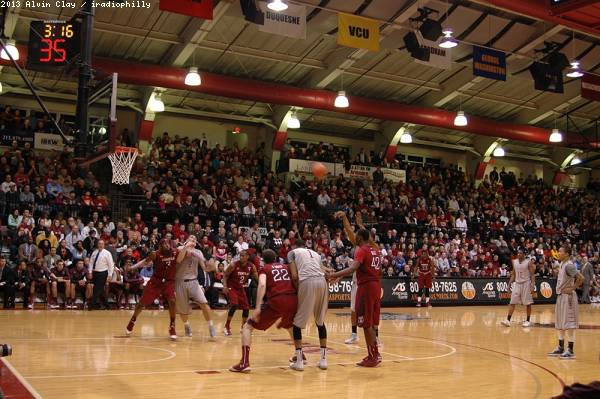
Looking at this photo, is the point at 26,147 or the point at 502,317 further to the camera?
the point at 26,147

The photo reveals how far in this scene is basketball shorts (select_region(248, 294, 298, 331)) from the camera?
9.27 m

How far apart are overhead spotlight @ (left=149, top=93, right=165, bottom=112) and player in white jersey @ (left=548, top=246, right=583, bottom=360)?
54.6 feet

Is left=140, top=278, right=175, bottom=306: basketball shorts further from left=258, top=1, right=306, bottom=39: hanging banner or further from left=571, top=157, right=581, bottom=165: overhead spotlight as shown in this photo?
left=571, top=157, right=581, bottom=165: overhead spotlight

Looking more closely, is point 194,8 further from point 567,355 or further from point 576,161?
point 576,161

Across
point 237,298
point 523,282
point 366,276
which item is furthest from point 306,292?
point 523,282

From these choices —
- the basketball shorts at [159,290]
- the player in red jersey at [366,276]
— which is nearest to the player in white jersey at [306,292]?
the player in red jersey at [366,276]

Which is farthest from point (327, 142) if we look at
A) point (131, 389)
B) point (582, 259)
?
point (131, 389)

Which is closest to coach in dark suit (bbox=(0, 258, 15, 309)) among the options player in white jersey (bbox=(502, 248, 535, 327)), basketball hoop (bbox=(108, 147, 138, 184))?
basketball hoop (bbox=(108, 147, 138, 184))

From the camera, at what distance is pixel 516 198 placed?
35875 mm

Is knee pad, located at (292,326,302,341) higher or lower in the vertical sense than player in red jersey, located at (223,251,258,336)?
lower

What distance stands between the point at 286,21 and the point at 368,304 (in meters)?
11.7

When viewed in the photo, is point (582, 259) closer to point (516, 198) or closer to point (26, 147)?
point (516, 198)

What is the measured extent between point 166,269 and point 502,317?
11.7 m

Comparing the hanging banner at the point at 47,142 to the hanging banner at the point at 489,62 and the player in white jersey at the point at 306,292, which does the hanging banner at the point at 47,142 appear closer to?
the hanging banner at the point at 489,62
